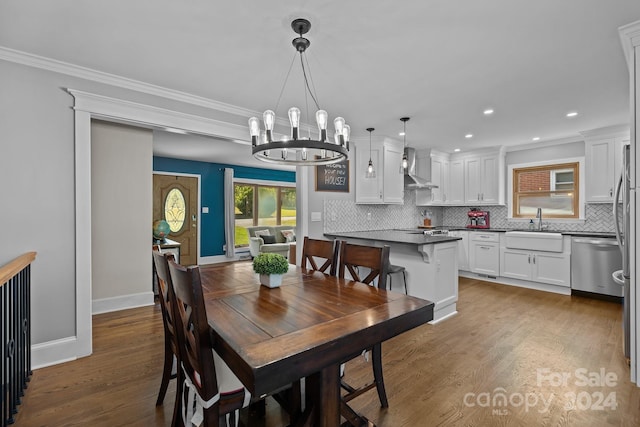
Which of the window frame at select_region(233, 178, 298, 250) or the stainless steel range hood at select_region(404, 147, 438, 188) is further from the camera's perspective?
the window frame at select_region(233, 178, 298, 250)

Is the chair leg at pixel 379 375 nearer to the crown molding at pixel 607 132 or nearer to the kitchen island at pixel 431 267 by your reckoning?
the kitchen island at pixel 431 267

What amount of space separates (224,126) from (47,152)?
150 centimetres

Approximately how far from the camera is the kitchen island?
3342 millimetres

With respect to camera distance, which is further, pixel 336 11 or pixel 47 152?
pixel 47 152

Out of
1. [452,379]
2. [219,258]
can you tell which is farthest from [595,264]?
[219,258]

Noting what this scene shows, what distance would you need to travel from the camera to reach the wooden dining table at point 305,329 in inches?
40.6

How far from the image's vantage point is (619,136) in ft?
13.4

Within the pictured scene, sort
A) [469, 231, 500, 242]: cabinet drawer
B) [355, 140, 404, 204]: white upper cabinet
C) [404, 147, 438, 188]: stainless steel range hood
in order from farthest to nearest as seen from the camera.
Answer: [404, 147, 438, 188]: stainless steel range hood → [469, 231, 500, 242]: cabinet drawer → [355, 140, 404, 204]: white upper cabinet

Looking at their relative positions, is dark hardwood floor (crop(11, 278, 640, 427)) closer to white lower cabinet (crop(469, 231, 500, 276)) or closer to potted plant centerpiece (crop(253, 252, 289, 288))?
potted plant centerpiece (crop(253, 252, 289, 288))

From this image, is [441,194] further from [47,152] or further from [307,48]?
[47,152]

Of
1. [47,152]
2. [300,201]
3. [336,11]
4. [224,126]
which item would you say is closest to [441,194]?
[300,201]
